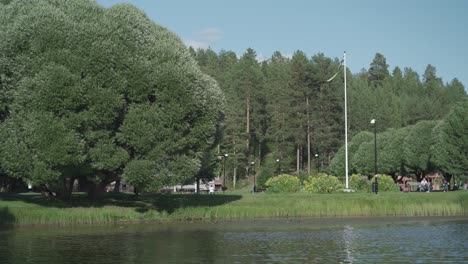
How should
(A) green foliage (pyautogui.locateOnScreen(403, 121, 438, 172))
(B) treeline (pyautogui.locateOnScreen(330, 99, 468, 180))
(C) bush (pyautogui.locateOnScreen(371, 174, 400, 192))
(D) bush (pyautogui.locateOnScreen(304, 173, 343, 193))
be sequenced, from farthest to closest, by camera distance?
(A) green foliage (pyautogui.locateOnScreen(403, 121, 438, 172)) < (B) treeline (pyautogui.locateOnScreen(330, 99, 468, 180)) < (C) bush (pyautogui.locateOnScreen(371, 174, 400, 192)) < (D) bush (pyautogui.locateOnScreen(304, 173, 343, 193))

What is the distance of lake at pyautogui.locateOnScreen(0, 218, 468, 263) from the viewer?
2344cm

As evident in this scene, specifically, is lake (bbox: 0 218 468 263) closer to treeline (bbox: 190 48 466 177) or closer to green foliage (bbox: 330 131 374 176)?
green foliage (bbox: 330 131 374 176)

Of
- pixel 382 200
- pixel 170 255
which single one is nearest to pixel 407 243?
pixel 170 255

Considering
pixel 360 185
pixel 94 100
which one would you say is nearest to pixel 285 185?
pixel 360 185

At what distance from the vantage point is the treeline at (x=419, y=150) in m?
64.9

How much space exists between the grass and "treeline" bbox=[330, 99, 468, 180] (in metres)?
20.7

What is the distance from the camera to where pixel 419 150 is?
79375 mm

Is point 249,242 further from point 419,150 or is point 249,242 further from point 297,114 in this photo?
point 297,114

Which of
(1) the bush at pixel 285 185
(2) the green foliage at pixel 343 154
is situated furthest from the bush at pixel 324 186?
(2) the green foliage at pixel 343 154

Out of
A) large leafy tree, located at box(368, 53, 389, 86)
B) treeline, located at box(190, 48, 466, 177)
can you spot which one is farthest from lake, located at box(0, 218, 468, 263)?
large leafy tree, located at box(368, 53, 389, 86)

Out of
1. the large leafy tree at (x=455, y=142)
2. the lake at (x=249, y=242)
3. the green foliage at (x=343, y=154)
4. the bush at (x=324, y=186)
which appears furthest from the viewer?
the green foliage at (x=343, y=154)

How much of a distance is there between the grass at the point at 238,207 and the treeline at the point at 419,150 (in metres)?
20.7

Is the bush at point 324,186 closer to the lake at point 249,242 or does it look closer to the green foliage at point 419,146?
the lake at point 249,242

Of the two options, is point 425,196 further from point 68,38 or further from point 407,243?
point 68,38
